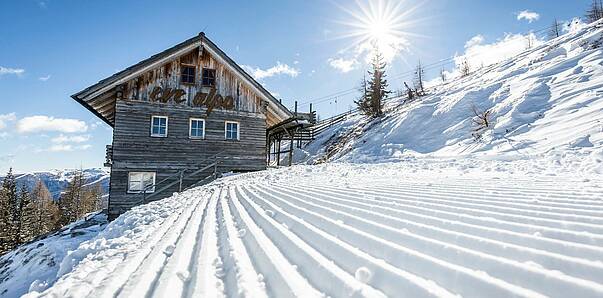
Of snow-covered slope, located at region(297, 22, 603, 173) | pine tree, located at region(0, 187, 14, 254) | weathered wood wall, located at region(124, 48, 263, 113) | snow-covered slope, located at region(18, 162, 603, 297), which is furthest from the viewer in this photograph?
pine tree, located at region(0, 187, 14, 254)

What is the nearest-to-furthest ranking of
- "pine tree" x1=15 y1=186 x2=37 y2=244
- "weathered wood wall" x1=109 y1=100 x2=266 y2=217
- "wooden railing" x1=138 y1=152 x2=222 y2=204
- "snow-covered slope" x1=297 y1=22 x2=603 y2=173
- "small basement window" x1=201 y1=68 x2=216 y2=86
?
"snow-covered slope" x1=297 y1=22 x2=603 y2=173 < "wooden railing" x1=138 y1=152 x2=222 y2=204 < "weathered wood wall" x1=109 y1=100 x2=266 y2=217 < "small basement window" x1=201 y1=68 x2=216 y2=86 < "pine tree" x1=15 y1=186 x2=37 y2=244

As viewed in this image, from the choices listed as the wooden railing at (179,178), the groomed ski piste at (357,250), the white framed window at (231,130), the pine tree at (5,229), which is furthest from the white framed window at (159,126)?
the pine tree at (5,229)

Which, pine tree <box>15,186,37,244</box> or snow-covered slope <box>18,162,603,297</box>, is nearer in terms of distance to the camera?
snow-covered slope <box>18,162,603,297</box>

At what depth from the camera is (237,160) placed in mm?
15000

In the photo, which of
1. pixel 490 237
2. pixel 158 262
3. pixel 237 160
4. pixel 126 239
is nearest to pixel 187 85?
pixel 237 160

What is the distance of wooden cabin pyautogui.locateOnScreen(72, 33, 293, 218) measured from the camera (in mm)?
13125

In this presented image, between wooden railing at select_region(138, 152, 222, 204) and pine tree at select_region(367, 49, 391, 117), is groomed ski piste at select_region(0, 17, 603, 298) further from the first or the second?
pine tree at select_region(367, 49, 391, 117)

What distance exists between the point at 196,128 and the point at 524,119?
14.5 meters

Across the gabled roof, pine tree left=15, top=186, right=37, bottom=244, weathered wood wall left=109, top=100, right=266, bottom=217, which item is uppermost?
the gabled roof

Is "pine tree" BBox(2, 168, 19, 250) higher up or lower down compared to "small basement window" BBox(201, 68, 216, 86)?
lower down

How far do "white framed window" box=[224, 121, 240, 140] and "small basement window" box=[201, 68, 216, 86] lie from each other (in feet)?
6.52

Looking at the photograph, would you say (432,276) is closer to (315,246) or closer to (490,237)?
(490,237)

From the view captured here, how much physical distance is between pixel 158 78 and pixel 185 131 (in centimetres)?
258

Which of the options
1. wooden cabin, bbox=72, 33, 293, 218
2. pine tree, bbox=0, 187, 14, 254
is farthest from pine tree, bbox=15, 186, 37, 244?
wooden cabin, bbox=72, 33, 293, 218
